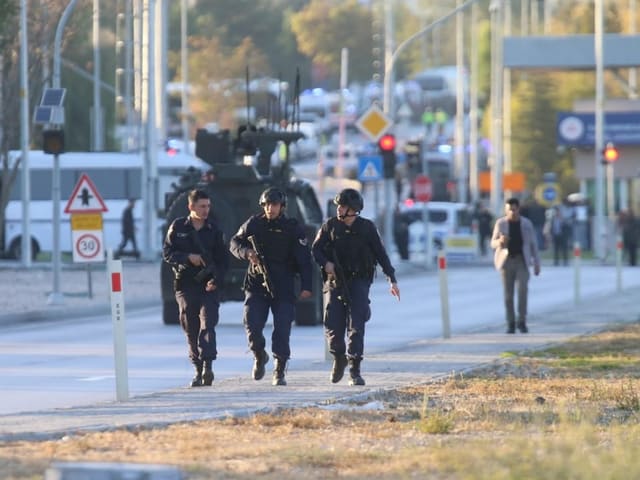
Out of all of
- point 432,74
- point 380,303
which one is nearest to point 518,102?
point 432,74

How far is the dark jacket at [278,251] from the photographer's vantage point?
16.3 metres

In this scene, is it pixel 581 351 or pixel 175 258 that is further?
pixel 581 351

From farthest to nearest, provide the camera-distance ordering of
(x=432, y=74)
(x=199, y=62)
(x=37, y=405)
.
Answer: (x=432, y=74)
(x=199, y=62)
(x=37, y=405)

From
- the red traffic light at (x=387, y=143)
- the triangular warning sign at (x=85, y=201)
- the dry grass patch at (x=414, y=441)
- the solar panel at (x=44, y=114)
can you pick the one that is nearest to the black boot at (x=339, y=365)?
the dry grass patch at (x=414, y=441)

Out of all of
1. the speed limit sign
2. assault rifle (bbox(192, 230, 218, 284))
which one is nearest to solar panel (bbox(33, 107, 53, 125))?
the speed limit sign

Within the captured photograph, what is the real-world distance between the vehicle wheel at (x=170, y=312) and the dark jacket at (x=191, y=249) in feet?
32.9

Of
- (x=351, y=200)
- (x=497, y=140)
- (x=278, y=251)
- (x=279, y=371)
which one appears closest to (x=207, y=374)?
(x=279, y=371)

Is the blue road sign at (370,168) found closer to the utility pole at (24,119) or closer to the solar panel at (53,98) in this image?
the utility pole at (24,119)

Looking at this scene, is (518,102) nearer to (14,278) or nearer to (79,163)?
(79,163)

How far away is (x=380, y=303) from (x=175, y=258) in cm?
1679

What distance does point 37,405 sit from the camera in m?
15.4

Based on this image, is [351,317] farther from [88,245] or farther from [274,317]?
[88,245]

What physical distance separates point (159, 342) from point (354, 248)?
24.8ft

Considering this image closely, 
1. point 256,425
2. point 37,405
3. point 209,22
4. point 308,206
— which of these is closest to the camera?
point 256,425
